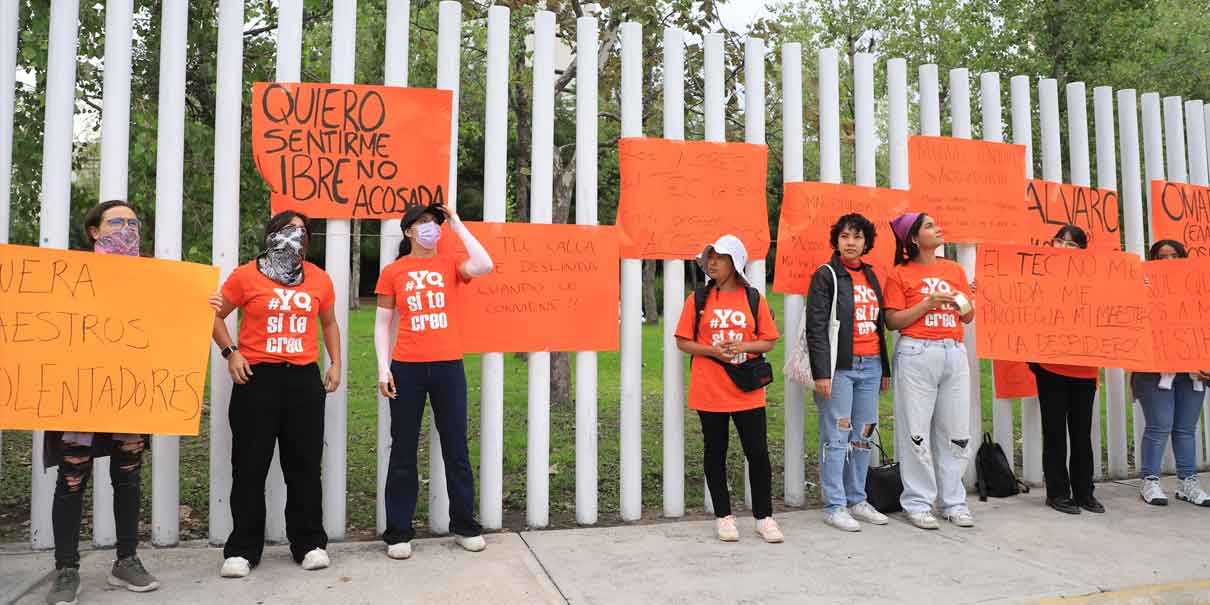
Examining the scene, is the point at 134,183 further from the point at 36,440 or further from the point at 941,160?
the point at 941,160

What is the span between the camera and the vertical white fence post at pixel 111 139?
442cm

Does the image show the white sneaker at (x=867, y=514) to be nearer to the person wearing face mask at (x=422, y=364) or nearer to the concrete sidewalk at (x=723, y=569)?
the concrete sidewalk at (x=723, y=569)

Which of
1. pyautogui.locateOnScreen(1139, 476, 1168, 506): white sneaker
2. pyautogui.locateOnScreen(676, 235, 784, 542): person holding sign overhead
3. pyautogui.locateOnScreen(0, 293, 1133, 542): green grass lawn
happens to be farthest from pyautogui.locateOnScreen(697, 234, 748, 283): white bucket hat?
pyautogui.locateOnScreen(1139, 476, 1168, 506): white sneaker

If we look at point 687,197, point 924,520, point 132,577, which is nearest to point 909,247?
point 687,197

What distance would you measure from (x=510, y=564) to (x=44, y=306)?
2.60 meters

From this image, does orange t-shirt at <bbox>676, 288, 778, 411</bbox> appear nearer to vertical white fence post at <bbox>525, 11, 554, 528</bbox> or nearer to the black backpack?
vertical white fence post at <bbox>525, 11, 554, 528</bbox>

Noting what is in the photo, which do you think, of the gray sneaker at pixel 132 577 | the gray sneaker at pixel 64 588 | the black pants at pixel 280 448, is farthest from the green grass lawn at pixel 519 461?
the gray sneaker at pixel 64 588

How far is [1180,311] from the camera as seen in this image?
5.74 m

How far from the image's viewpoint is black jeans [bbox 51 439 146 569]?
3.69 meters

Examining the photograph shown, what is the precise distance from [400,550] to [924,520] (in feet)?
10.5

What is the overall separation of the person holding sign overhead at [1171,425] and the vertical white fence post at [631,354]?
12.4 feet

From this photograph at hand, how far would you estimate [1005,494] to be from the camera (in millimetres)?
5777

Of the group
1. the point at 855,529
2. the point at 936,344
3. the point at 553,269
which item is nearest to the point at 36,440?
the point at 553,269

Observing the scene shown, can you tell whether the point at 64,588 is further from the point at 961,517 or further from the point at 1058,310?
the point at 1058,310
